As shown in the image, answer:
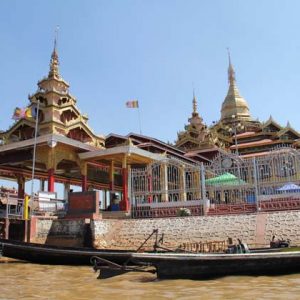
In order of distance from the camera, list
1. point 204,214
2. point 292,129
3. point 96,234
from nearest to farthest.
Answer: point 96,234 → point 204,214 → point 292,129

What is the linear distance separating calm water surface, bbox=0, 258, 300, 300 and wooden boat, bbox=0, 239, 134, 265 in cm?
105

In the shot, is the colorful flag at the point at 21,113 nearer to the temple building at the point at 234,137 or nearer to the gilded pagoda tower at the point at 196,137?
the temple building at the point at 234,137

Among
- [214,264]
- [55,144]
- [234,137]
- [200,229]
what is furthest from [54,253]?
[234,137]

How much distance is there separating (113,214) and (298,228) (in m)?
8.84

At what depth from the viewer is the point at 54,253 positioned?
13180 mm

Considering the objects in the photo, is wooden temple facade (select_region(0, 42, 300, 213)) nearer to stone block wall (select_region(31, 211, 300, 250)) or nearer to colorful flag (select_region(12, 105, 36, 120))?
colorful flag (select_region(12, 105, 36, 120))

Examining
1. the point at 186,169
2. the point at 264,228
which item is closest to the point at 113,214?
the point at 186,169

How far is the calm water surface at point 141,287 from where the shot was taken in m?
7.73

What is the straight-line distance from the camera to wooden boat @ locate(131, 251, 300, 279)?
9484 mm

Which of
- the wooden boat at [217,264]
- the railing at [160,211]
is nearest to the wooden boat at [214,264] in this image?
the wooden boat at [217,264]

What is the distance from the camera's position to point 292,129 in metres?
38.6

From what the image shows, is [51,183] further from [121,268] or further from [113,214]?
[121,268]

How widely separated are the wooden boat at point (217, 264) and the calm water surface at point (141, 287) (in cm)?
22

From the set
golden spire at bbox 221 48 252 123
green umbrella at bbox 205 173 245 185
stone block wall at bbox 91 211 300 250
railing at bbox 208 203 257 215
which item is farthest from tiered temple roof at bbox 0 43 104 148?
golden spire at bbox 221 48 252 123
